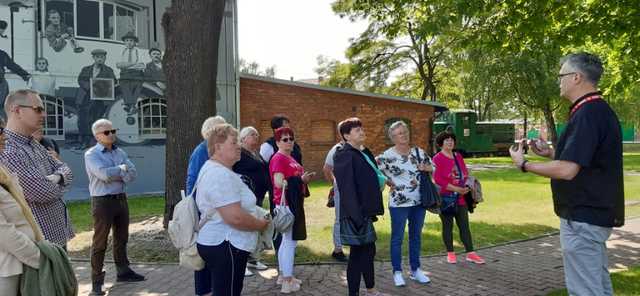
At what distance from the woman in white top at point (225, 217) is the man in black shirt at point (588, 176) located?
2037 mm

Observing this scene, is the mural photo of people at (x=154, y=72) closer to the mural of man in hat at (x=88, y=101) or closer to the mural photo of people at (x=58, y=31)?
the mural of man in hat at (x=88, y=101)

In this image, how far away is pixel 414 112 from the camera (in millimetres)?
23219

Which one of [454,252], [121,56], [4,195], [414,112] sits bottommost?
[454,252]

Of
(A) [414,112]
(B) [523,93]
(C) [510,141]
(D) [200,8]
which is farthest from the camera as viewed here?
(C) [510,141]

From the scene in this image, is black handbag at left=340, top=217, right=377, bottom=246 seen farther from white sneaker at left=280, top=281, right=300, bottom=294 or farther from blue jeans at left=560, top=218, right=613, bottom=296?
blue jeans at left=560, top=218, right=613, bottom=296

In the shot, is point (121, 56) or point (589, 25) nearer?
point (589, 25)

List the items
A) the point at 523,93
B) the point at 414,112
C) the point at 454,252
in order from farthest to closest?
1. the point at 523,93
2. the point at 414,112
3. the point at 454,252

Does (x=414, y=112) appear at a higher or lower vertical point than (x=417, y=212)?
higher

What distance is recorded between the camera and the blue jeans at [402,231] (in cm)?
583

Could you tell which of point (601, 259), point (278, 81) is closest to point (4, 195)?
point (601, 259)

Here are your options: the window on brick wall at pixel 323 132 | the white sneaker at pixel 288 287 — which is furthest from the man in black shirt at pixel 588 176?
the window on brick wall at pixel 323 132

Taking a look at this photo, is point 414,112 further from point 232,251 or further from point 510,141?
point 232,251

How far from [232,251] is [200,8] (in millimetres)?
5648

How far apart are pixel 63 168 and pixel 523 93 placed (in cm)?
3400
